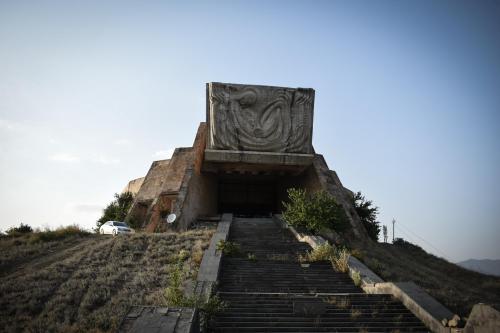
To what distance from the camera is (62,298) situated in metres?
8.18

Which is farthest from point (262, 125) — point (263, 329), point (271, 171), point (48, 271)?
point (263, 329)

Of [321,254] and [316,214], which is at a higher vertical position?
[316,214]

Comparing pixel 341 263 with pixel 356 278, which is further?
pixel 341 263

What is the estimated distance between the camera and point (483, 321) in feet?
17.9

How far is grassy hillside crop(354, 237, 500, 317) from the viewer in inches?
314

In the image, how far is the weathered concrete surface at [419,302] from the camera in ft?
21.2

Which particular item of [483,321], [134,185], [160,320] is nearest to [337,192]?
[483,321]

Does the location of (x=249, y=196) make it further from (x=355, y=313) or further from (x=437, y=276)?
(x=355, y=313)

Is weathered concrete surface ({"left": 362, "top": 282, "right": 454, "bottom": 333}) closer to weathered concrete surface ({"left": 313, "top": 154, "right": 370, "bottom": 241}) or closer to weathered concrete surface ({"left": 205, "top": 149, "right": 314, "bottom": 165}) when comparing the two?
weathered concrete surface ({"left": 313, "top": 154, "right": 370, "bottom": 241})

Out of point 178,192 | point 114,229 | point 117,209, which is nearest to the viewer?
point 114,229

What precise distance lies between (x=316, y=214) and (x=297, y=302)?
731 centimetres

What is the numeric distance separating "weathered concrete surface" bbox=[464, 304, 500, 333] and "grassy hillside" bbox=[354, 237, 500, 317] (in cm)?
132

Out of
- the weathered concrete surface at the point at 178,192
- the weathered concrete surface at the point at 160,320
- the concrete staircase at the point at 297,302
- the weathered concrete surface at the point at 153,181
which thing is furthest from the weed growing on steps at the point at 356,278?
the weathered concrete surface at the point at 153,181

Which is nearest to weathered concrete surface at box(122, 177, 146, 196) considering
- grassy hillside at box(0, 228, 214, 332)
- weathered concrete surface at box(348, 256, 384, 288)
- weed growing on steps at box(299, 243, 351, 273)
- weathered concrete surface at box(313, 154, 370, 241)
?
grassy hillside at box(0, 228, 214, 332)
